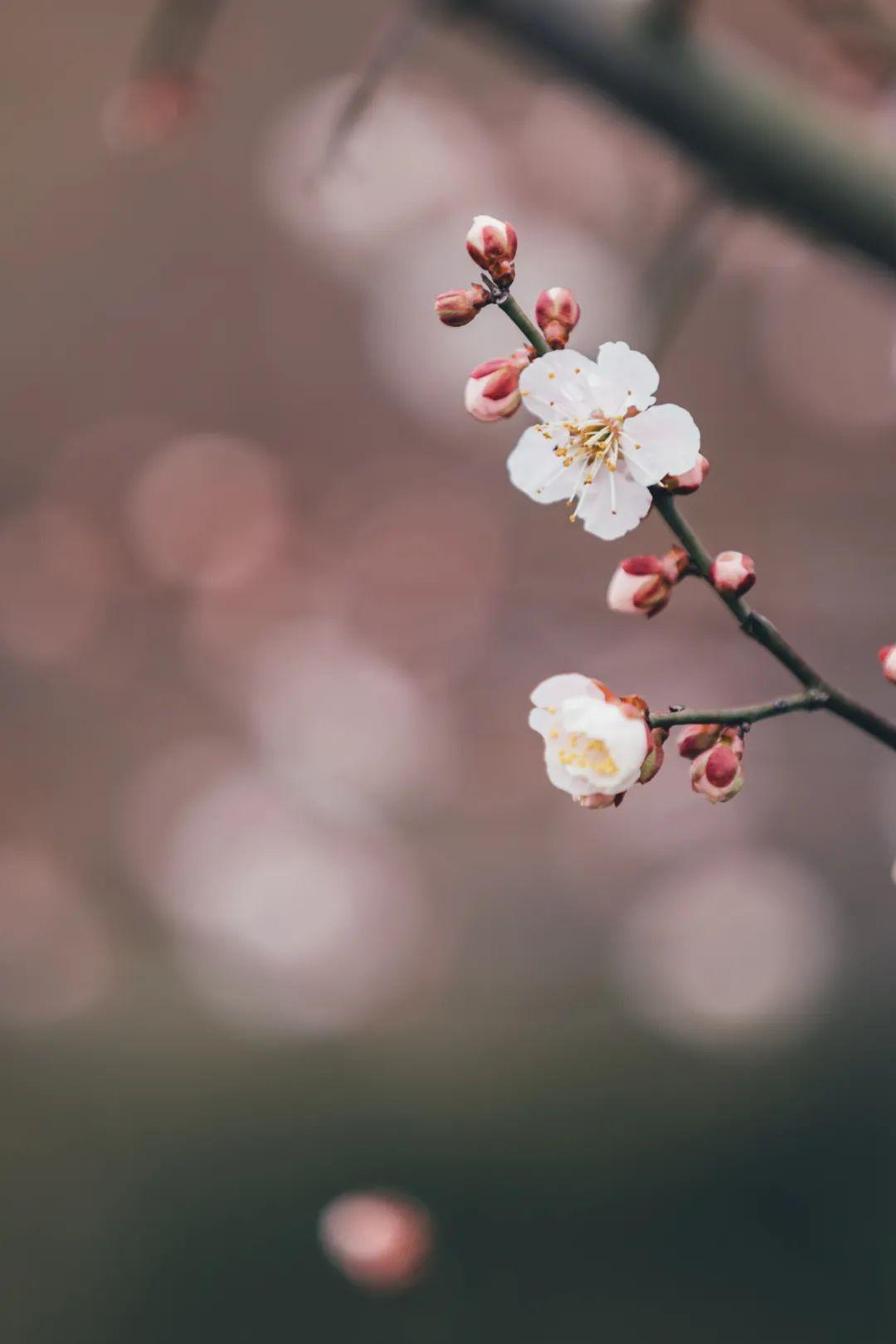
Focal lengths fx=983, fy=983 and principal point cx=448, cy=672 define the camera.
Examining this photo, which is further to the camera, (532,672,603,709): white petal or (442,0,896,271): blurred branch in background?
(442,0,896,271): blurred branch in background

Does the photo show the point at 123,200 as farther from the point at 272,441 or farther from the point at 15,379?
the point at 272,441

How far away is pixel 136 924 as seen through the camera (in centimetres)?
130

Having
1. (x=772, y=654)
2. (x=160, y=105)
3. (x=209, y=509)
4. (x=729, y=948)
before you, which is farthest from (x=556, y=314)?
(x=209, y=509)

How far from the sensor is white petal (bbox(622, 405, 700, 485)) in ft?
1.00

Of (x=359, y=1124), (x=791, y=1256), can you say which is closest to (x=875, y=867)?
(x=791, y=1256)

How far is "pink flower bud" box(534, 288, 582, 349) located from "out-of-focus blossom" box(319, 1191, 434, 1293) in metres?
0.87

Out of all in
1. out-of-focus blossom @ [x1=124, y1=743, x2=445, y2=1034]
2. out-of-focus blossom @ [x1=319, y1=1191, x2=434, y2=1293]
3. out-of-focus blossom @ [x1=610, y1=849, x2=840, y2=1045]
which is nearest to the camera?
out-of-focus blossom @ [x1=319, y1=1191, x2=434, y2=1293]

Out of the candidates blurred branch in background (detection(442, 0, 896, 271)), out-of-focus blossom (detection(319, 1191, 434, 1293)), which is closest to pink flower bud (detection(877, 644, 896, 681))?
blurred branch in background (detection(442, 0, 896, 271))

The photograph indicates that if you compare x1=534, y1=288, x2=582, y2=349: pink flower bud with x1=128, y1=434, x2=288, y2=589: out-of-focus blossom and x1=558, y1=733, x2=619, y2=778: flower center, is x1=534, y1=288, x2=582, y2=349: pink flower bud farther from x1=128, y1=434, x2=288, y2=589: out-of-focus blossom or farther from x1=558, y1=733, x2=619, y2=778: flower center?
x1=128, y1=434, x2=288, y2=589: out-of-focus blossom

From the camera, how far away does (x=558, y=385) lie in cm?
33

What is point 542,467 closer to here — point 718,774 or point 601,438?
point 601,438

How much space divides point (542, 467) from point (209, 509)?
4.86 feet

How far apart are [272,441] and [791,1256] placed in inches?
55.4

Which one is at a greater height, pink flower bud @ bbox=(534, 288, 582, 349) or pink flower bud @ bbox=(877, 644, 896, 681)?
pink flower bud @ bbox=(534, 288, 582, 349)
